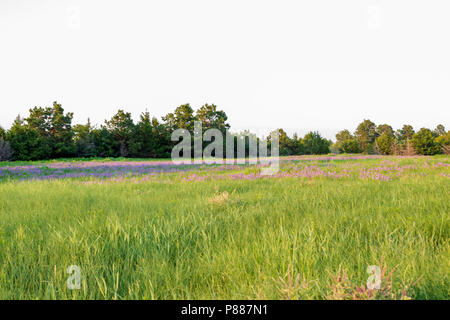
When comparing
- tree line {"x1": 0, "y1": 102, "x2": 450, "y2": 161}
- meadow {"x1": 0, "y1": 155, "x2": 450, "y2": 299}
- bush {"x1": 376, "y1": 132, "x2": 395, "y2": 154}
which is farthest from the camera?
bush {"x1": 376, "y1": 132, "x2": 395, "y2": 154}

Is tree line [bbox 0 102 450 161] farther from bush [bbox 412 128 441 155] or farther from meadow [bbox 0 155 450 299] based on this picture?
meadow [bbox 0 155 450 299]

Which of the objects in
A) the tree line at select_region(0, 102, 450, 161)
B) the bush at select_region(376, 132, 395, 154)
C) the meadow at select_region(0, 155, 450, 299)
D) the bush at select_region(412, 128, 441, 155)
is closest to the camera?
the meadow at select_region(0, 155, 450, 299)

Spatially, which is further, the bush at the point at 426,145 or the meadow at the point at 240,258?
the bush at the point at 426,145

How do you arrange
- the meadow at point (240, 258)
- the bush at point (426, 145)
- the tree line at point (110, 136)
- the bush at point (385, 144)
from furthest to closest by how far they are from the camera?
1. the bush at point (385, 144)
2. the bush at point (426, 145)
3. the tree line at point (110, 136)
4. the meadow at point (240, 258)

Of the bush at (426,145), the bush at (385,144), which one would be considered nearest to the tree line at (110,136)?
the bush at (426,145)

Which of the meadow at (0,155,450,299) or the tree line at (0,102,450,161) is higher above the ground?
the tree line at (0,102,450,161)

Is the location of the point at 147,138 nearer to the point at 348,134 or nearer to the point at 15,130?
the point at 15,130

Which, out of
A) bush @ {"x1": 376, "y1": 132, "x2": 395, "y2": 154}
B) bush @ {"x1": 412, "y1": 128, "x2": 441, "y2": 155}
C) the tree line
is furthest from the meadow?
bush @ {"x1": 376, "y1": 132, "x2": 395, "y2": 154}

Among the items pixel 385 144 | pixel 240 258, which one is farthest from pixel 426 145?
pixel 240 258

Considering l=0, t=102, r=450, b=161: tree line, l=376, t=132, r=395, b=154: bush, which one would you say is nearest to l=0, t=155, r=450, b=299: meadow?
l=0, t=102, r=450, b=161: tree line

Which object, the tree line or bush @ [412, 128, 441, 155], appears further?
bush @ [412, 128, 441, 155]

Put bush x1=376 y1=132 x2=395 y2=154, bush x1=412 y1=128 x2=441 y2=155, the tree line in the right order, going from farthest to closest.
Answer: bush x1=376 y1=132 x2=395 y2=154
bush x1=412 y1=128 x2=441 y2=155
the tree line

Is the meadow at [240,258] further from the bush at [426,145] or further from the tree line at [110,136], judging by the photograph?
the bush at [426,145]
